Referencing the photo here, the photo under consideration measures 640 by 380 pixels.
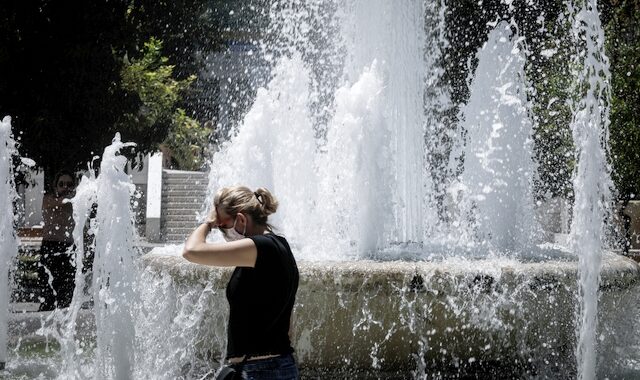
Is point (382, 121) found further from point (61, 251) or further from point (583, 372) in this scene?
point (61, 251)

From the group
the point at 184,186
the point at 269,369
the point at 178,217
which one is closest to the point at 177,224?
the point at 178,217

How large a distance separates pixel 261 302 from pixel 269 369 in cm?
23

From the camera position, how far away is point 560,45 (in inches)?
728

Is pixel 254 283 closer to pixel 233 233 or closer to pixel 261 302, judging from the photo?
pixel 261 302

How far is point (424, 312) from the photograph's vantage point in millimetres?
5184

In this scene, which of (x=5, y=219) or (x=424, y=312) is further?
(x=5, y=219)

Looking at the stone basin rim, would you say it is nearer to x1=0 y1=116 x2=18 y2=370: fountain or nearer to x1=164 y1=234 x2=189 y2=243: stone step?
x1=0 y1=116 x2=18 y2=370: fountain

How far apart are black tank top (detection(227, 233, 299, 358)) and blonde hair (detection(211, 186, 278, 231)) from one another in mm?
84

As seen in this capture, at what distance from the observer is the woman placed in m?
3.04

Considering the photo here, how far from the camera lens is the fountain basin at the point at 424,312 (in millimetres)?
5121

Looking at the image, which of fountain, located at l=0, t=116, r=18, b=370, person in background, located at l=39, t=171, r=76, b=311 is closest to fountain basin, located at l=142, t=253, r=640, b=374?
fountain, located at l=0, t=116, r=18, b=370

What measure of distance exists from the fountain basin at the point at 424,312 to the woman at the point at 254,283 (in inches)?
79.5

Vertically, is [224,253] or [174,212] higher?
[174,212]

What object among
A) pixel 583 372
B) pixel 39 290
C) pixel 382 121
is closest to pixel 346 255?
pixel 382 121
